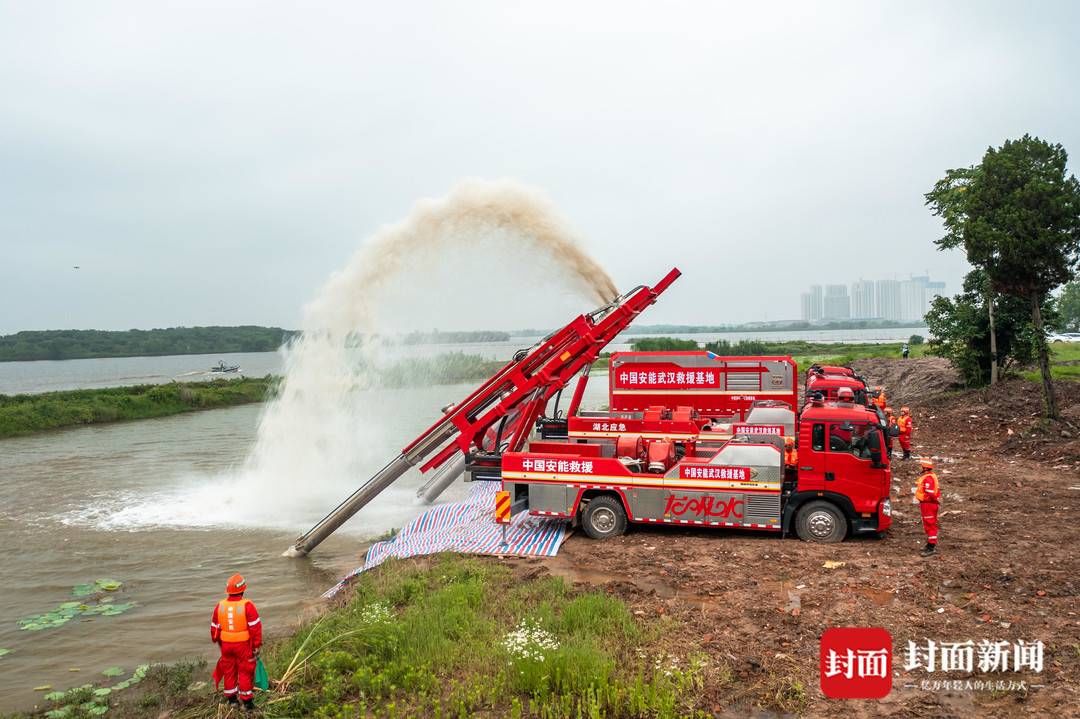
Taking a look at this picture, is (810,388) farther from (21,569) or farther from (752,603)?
(21,569)

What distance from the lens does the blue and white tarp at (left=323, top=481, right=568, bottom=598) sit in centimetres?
1121

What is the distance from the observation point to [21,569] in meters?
13.5

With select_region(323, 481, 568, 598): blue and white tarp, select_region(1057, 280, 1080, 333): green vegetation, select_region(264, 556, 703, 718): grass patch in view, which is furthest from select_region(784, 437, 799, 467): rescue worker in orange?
select_region(1057, 280, 1080, 333): green vegetation

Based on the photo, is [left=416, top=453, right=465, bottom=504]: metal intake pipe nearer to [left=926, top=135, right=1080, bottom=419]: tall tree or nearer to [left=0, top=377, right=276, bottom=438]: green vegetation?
[left=926, top=135, right=1080, bottom=419]: tall tree

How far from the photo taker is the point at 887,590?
841cm

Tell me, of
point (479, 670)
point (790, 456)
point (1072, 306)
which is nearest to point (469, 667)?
point (479, 670)

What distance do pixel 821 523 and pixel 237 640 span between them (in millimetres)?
8382

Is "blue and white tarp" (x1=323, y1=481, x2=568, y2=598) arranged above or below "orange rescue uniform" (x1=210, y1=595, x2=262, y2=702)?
below

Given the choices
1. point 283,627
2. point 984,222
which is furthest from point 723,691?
point 984,222

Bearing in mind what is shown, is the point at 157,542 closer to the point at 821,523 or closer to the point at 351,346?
the point at 351,346

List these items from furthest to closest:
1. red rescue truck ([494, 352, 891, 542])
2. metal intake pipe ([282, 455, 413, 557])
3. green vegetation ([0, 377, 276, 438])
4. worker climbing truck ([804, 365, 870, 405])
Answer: green vegetation ([0, 377, 276, 438])
worker climbing truck ([804, 365, 870, 405])
metal intake pipe ([282, 455, 413, 557])
red rescue truck ([494, 352, 891, 542])

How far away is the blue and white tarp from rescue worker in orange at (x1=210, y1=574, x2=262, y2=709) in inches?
173

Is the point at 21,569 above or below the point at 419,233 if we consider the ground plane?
below

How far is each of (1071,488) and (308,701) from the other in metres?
14.2
